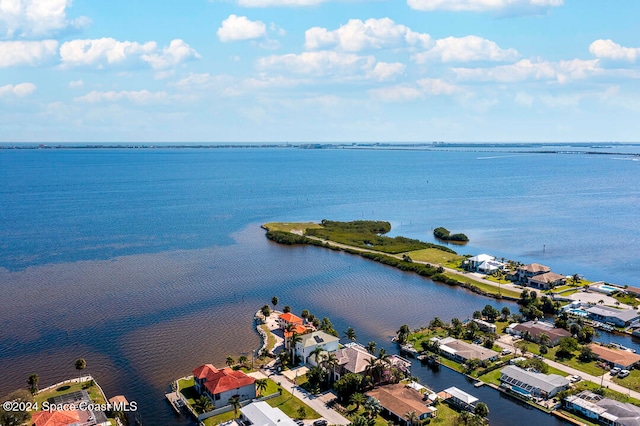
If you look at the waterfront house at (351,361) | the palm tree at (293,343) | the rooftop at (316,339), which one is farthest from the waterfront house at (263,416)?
the rooftop at (316,339)

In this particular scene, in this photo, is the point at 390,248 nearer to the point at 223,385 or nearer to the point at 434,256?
the point at 434,256

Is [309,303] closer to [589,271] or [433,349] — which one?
[433,349]

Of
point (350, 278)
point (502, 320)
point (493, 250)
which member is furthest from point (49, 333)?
point (493, 250)

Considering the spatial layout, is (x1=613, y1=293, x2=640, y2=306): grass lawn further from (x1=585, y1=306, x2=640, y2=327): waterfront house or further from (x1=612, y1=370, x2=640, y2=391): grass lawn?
(x1=612, y1=370, x2=640, y2=391): grass lawn

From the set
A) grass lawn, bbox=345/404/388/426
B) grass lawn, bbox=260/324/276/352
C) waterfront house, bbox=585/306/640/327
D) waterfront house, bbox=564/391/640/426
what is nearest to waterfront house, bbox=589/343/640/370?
waterfront house, bbox=564/391/640/426

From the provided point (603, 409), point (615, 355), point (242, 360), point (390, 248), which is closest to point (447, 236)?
point (390, 248)

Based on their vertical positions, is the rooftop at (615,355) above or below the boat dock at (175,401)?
above

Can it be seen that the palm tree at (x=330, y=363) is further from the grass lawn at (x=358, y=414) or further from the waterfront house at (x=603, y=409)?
the waterfront house at (x=603, y=409)
